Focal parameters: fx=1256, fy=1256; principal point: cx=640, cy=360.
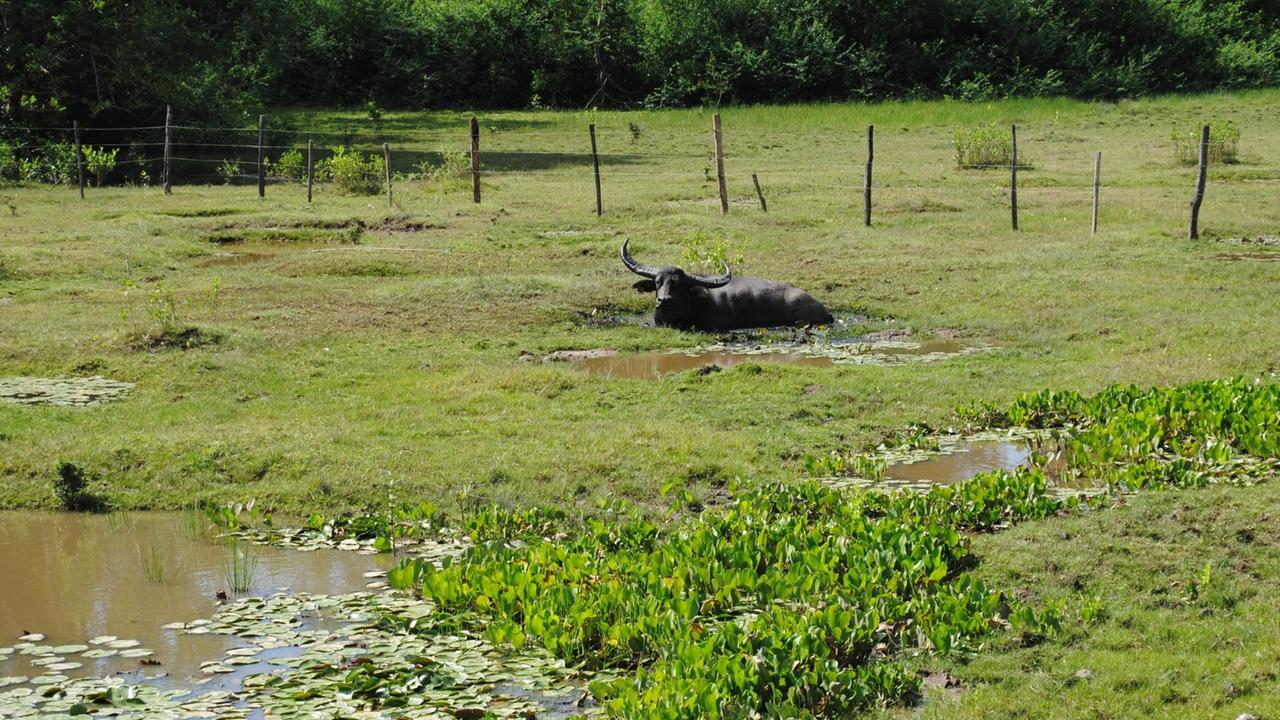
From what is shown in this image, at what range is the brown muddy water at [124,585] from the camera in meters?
5.40

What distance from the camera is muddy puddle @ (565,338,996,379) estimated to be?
1102 cm

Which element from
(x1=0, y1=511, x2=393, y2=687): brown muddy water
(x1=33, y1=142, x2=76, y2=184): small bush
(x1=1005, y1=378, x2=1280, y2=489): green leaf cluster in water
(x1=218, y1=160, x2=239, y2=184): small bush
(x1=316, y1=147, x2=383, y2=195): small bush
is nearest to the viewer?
(x1=0, y1=511, x2=393, y2=687): brown muddy water

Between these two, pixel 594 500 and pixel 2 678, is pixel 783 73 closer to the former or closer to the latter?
pixel 594 500

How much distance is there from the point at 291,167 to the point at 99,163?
3380 mm

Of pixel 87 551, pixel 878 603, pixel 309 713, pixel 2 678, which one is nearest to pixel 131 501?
pixel 87 551

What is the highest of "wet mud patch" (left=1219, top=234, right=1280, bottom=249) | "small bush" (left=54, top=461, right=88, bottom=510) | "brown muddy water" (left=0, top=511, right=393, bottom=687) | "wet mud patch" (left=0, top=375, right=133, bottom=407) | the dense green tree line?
the dense green tree line

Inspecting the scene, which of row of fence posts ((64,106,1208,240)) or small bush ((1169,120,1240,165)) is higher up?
small bush ((1169,120,1240,165))

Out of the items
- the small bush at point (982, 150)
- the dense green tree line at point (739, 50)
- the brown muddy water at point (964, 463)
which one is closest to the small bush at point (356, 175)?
the small bush at point (982, 150)

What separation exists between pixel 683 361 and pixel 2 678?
281 inches

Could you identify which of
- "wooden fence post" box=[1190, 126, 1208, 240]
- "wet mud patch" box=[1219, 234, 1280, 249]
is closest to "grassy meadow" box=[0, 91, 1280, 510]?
"wet mud patch" box=[1219, 234, 1280, 249]

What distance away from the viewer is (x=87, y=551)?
6836 millimetres

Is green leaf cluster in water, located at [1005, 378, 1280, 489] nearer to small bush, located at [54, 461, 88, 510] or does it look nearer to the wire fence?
small bush, located at [54, 461, 88, 510]

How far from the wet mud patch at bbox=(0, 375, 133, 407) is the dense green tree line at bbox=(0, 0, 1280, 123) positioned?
89.6 feet

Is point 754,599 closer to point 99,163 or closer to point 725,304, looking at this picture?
point 725,304
